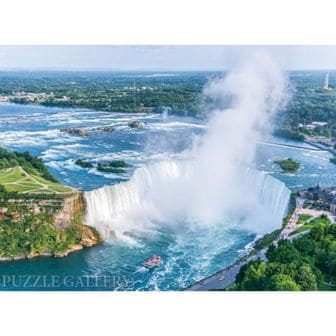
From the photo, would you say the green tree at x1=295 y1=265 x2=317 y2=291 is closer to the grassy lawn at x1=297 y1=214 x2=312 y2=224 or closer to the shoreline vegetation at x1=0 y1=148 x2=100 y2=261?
the grassy lawn at x1=297 y1=214 x2=312 y2=224

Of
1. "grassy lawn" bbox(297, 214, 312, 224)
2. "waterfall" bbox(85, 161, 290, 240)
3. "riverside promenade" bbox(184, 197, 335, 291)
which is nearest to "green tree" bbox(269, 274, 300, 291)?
"riverside promenade" bbox(184, 197, 335, 291)

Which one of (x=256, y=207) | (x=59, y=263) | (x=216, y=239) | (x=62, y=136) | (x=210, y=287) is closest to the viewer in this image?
(x=210, y=287)

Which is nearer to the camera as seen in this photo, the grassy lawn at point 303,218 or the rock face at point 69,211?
the rock face at point 69,211

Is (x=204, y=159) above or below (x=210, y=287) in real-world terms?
above

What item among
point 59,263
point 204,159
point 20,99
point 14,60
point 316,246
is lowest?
point 59,263

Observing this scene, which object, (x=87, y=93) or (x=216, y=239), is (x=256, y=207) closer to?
(x=216, y=239)

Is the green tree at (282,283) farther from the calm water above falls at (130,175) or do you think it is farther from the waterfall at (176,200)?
the waterfall at (176,200)

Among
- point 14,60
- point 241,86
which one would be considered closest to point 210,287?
point 241,86

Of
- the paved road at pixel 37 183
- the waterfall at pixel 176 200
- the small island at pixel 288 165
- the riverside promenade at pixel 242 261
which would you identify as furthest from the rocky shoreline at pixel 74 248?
the small island at pixel 288 165
